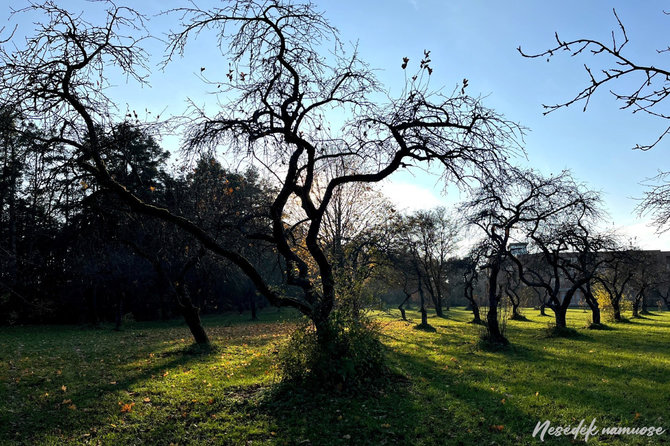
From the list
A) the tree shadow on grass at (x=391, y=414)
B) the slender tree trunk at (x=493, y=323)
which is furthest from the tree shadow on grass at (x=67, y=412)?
the slender tree trunk at (x=493, y=323)

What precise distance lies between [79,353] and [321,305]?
36.9ft

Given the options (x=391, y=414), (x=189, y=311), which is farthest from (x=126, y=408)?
(x=189, y=311)

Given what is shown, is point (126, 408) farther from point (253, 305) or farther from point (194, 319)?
point (253, 305)

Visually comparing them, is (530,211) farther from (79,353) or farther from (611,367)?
(79,353)

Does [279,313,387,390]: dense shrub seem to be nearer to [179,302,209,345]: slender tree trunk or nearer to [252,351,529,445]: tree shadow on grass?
[252,351,529,445]: tree shadow on grass

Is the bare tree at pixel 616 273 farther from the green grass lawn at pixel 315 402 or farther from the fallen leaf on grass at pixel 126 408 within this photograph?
the fallen leaf on grass at pixel 126 408

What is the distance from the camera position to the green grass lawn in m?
5.82

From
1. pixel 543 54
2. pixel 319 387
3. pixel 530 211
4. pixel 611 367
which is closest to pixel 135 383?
pixel 319 387

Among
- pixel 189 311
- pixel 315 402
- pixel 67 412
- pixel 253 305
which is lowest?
pixel 253 305

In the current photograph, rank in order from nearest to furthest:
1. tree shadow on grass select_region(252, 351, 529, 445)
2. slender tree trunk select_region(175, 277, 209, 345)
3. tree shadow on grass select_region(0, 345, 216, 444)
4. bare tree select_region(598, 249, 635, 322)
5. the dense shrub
A: tree shadow on grass select_region(252, 351, 529, 445)
tree shadow on grass select_region(0, 345, 216, 444)
the dense shrub
slender tree trunk select_region(175, 277, 209, 345)
bare tree select_region(598, 249, 635, 322)

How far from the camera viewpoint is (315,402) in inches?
278

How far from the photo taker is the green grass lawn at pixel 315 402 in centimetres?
582

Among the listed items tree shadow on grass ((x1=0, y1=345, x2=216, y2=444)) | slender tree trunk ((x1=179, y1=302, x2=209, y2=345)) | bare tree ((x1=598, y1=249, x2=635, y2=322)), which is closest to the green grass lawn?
tree shadow on grass ((x1=0, y1=345, x2=216, y2=444))

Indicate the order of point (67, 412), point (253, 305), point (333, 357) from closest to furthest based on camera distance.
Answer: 1. point (67, 412)
2. point (333, 357)
3. point (253, 305)
